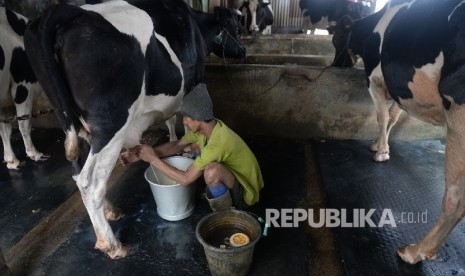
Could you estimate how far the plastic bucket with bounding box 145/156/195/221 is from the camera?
2.78 m

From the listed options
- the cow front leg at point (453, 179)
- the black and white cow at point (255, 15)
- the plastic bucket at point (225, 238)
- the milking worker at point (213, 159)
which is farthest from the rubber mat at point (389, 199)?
the black and white cow at point (255, 15)

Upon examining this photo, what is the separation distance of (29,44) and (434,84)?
2914 millimetres

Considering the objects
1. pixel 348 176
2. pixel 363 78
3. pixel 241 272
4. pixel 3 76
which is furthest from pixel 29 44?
pixel 363 78

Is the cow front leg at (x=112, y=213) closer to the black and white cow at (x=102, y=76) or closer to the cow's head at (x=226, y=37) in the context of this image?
the black and white cow at (x=102, y=76)

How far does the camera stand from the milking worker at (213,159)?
2.50 metres

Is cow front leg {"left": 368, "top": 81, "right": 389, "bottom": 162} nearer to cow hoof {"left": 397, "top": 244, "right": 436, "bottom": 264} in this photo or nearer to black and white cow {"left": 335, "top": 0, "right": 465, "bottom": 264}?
black and white cow {"left": 335, "top": 0, "right": 465, "bottom": 264}

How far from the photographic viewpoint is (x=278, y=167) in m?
3.92

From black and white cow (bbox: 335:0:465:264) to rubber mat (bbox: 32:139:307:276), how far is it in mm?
974

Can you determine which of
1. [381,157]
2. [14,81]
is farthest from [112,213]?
[381,157]

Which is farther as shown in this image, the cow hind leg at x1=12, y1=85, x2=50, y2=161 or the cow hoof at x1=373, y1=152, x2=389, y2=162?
the cow hoof at x1=373, y1=152, x2=389, y2=162

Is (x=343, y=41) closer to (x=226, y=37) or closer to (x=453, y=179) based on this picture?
(x=226, y=37)

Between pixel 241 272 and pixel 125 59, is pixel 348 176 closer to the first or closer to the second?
pixel 241 272

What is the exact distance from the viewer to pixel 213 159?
2.52m

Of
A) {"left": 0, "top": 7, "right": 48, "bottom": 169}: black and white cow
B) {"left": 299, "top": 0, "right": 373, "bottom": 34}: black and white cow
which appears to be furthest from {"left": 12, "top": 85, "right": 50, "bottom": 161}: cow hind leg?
{"left": 299, "top": 0, "right": 373, "bottom": 34}: black and white cow
